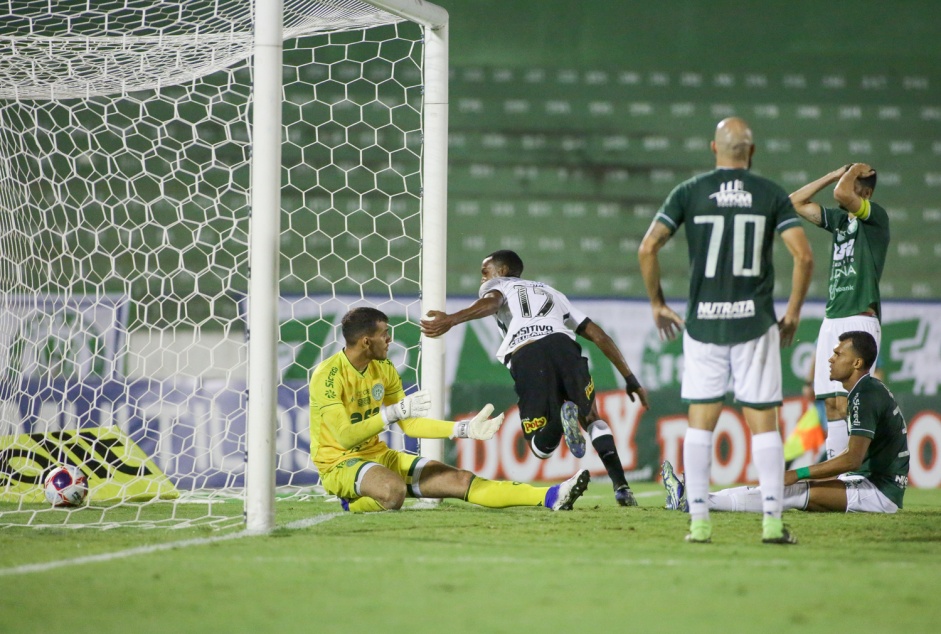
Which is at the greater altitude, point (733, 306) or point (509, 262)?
point (509, 262)

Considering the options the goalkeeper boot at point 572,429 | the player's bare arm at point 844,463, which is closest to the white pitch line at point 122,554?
the goalkeeper boot at point 572,429

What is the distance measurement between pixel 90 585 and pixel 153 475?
3.59 m

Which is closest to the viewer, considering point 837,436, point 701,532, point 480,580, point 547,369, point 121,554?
point 480,580

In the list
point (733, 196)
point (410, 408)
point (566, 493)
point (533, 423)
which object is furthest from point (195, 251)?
point (733, 196)

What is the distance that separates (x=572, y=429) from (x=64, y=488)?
9.39ft

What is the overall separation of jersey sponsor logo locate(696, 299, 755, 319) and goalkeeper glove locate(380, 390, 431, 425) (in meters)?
1.70

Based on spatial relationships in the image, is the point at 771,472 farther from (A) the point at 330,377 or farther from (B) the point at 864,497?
A: (A) the point at 330,377

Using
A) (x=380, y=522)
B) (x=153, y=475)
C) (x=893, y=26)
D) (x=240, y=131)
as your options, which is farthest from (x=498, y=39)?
(x=380, y=522)

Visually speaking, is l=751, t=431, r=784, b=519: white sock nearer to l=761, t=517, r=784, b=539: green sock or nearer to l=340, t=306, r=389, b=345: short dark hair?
l=761, t=517, r=784, b=539: green sock

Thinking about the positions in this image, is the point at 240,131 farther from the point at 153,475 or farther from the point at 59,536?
the point at 59,536

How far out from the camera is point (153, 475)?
22.9 ft

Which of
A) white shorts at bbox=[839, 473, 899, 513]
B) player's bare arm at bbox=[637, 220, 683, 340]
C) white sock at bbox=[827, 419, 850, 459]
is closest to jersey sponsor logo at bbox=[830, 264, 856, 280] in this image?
white sock at bbox=[827, 419, 850, 459]

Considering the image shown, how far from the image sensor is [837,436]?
252 inches

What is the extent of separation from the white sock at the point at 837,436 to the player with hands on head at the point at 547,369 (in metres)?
1.24
